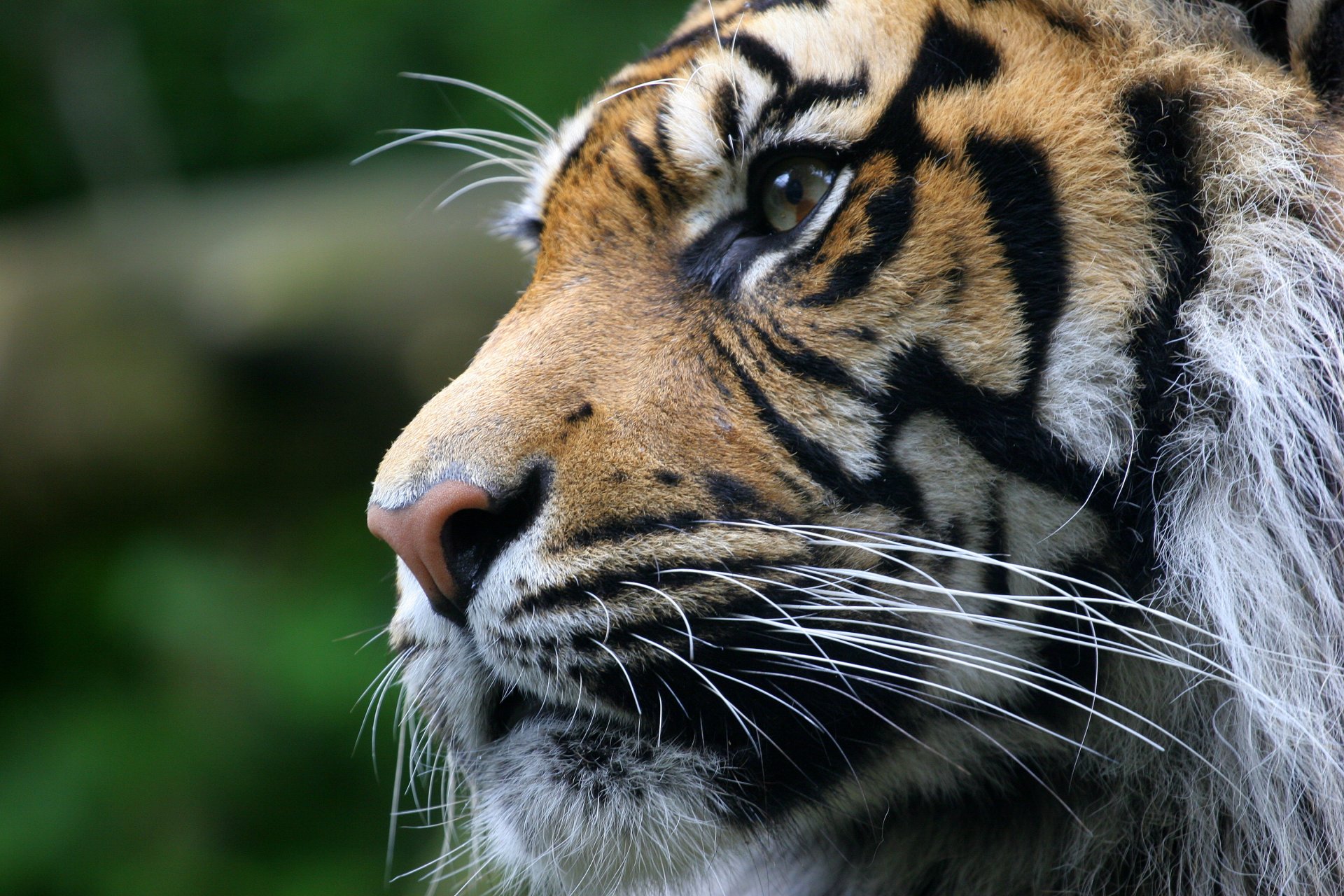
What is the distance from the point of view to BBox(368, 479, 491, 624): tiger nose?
47.7 inches

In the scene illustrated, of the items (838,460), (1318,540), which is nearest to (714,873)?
(838,460)

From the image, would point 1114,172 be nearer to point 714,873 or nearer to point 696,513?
point 696,513

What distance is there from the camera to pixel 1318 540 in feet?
4.06

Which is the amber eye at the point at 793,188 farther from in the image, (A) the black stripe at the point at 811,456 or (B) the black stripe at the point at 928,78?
(A) the black stripe at the point at 811,456

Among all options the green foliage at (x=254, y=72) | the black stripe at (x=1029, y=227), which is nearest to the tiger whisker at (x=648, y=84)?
the black stripe at (x=1029, y=227)

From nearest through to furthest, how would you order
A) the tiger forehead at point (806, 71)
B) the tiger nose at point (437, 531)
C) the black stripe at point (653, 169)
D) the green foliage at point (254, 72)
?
1. the tiger nose at point (437, 531)
2. the tiger forehead at point (806, 71)
3. the black stripe at point (653, 169)
4. the green foliage at point (254, 72)

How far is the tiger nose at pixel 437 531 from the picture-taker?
1.21m

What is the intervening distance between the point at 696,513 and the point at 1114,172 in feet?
1.88

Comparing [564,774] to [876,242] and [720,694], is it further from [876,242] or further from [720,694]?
[876,242]

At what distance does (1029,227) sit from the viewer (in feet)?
4.17

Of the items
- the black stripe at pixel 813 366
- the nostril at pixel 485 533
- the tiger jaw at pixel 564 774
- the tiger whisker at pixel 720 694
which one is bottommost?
the tiger jaw at pixel 564 774

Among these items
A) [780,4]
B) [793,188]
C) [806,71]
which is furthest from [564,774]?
[780,4]

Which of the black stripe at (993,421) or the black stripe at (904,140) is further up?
the black stripe at (904,140)

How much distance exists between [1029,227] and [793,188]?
27 cm
